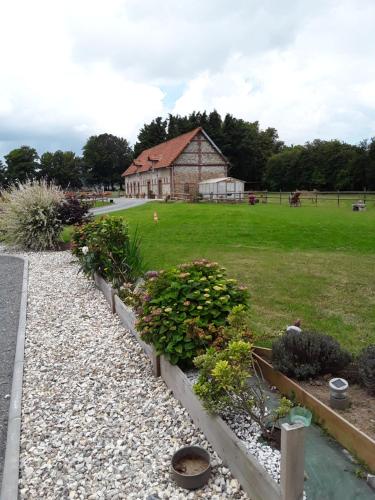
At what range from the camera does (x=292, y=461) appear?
6.33ft

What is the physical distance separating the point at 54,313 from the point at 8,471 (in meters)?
3.43

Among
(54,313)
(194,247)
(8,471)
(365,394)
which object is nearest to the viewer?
(8,471)

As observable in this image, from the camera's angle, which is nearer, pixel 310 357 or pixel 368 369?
pixel 368 369

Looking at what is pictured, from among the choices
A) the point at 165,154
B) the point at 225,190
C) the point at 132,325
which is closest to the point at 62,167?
the point at 165,154

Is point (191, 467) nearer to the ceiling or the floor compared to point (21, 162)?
nearer to the floor

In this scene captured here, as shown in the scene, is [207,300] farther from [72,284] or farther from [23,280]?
[23,280]

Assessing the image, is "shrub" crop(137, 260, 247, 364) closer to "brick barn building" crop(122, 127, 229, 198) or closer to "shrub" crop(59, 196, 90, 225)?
"shrub" crop(59, 196, 90, 225)

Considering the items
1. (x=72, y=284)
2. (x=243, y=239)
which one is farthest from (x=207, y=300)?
(x=243, y=239)

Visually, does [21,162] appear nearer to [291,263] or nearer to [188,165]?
[188,165]

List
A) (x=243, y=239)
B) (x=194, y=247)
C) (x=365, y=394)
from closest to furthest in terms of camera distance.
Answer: (x=365, y=394)
(x=194, y=247)
(x=243, y=239)

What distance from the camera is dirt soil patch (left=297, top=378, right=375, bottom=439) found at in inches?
106

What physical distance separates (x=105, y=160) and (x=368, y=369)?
86833mm

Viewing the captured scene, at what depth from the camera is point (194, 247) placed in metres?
11.4

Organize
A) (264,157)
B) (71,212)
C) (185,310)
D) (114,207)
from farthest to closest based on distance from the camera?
(264,157) → (114,207) → (71,212) → (185,310)
